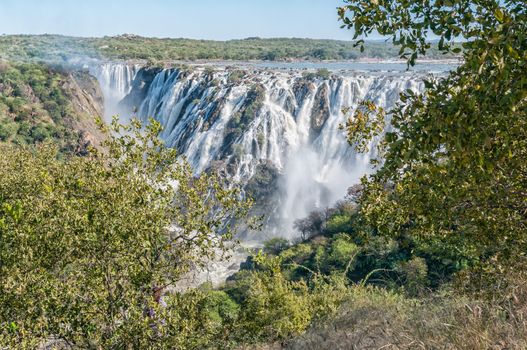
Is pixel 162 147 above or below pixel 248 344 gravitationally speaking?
above

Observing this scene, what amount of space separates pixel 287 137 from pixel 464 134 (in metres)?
46.2

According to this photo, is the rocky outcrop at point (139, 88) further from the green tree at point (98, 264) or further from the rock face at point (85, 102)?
the green tree at point (98, 264)

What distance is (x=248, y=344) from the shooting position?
12.1 meters

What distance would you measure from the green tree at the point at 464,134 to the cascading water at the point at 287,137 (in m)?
39.2

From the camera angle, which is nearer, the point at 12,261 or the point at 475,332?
the point at 475,332

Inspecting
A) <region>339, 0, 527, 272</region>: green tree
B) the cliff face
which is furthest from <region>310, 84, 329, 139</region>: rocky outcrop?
<region>339, 0, 527, 272</region>: green tree

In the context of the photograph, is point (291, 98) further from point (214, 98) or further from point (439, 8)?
point (439, 8)

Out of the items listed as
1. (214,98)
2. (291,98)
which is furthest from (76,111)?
(291,98)

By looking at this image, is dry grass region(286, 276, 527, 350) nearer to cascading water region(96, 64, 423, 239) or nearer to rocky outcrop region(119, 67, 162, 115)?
cascading water region(96, 64, 423, 239)

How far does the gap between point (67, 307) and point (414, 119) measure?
6804mm

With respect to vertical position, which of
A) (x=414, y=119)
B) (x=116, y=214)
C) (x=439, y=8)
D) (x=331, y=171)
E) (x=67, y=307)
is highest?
(x=439, y=8)

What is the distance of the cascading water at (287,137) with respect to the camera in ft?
157

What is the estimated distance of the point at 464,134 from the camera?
4305 millimetres

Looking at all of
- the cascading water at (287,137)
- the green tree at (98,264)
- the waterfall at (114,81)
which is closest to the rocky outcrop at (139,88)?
the waterfall at (114,81)
